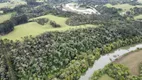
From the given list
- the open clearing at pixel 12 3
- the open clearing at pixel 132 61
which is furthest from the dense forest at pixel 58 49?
the open clearing at pixel 12 3

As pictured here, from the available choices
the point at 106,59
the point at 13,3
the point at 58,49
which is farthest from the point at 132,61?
the point at 13,3

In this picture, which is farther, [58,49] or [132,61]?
[58,49]

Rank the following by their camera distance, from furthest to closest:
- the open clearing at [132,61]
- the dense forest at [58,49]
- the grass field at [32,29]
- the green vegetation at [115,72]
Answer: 1. the grass field at [32,29]
2. the open clearing at [132,61]
3. the dense forest at [58,49]
4. the green vegetation at [115,72]

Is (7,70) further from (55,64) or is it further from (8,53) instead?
(55,64)

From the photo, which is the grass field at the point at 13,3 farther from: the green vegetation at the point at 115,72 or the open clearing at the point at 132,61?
the green vegetation at the point at 115,72

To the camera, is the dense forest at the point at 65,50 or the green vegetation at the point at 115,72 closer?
the green vegetation at the point at 115,72

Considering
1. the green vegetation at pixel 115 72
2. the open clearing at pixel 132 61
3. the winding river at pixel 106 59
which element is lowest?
the winding river at pixel 106 59

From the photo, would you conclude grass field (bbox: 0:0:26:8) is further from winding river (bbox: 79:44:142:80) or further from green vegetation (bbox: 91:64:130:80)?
green vegetation (bbox: 91:64:130:80)

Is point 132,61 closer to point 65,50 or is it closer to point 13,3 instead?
point 65,50
